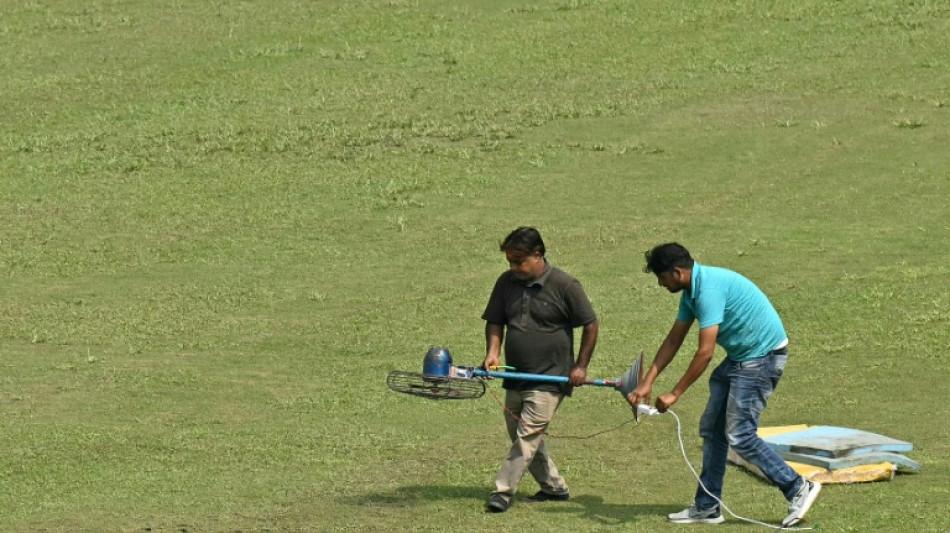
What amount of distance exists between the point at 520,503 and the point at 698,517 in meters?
1.44

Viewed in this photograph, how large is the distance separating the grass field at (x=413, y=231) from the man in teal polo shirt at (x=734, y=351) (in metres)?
0.49

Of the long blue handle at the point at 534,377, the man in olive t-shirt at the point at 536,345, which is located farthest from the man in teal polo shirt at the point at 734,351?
the man in olive t-shirt at the point at 536,345

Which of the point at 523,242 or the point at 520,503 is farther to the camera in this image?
the point at 520,503

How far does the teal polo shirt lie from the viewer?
34.1ft


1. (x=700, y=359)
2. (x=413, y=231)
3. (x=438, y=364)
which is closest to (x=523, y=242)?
(x=438, y=364)

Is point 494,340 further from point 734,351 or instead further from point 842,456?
point 842,456

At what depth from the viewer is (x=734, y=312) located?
413 inches

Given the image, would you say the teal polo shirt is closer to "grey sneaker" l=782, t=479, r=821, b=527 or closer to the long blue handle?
the long blue handle

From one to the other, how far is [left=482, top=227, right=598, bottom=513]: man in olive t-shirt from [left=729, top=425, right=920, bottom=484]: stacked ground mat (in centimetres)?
203

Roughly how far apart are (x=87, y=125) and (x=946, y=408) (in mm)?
15589

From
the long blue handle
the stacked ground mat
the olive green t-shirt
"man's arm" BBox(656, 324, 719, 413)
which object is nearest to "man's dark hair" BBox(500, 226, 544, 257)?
the olive green t-shirt

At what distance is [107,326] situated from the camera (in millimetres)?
17656

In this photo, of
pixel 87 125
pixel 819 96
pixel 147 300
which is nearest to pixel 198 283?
pixel 147 300

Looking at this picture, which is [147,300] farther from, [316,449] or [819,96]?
[819,96]
